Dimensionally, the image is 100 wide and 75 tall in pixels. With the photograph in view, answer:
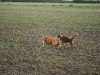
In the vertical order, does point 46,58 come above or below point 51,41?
below

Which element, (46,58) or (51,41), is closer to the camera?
(46,58)

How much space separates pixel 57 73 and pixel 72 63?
126 cm

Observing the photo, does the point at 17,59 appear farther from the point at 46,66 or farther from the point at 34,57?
the point at 46,66

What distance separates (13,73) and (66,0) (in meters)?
85.0

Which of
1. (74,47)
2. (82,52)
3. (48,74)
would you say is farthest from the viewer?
(74,47)

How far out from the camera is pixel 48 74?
7.98 metres

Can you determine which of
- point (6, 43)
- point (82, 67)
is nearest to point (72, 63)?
point (82, 67)

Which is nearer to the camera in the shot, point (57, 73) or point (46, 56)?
point (57, 73)

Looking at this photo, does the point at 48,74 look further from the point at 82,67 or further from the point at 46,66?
the point at 82,67

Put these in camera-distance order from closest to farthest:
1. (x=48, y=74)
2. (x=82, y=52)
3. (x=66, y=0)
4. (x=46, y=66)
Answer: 1. (x=48, y=74)
2. (x=46, y=66)
3. (x=82, y=52)
4. (x=66, y=0)

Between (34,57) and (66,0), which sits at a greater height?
(34,57)

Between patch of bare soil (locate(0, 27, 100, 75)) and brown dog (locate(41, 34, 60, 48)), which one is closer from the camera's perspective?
patch of bare soil (locate(0, 27, 100, 75))

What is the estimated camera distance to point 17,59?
958cm

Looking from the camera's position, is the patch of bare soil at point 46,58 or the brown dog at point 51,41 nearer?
Answer: the patch of bare soil at point 46,58
